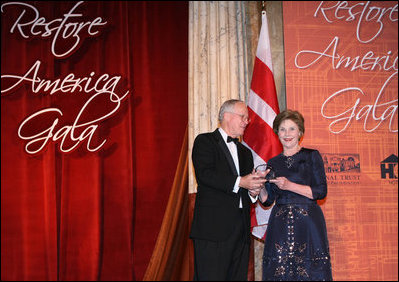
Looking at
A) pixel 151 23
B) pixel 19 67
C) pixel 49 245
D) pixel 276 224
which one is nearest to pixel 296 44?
pixel 151 23

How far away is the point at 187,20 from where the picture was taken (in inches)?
205

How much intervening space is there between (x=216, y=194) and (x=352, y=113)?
7.93 feet

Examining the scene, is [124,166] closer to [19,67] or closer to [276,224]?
[19,67]

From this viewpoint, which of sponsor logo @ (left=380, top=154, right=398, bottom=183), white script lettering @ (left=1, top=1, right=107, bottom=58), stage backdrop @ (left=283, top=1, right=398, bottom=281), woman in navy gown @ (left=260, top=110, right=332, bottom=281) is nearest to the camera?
woman in navy gown @ (left=260, top=110, right=332, bottom=281)

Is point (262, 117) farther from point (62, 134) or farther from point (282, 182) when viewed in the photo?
point (62, 134)

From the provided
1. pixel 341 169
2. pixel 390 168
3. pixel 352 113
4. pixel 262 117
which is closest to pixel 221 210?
pixel 262 117

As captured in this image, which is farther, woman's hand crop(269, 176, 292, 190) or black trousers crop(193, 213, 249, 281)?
woman's hand crop(269, 176, 292, 190)

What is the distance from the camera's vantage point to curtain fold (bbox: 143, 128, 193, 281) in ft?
15.7

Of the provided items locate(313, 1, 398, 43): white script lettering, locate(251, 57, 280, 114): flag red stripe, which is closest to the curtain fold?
locate(251, 57, 280, 114): flag red stripe

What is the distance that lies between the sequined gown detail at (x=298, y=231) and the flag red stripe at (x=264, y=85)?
3.70 feet

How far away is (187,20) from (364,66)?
2042 mm

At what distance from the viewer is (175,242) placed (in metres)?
4.87

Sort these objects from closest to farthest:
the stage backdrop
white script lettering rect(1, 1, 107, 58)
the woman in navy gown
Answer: the woman in navy gown
the stage backdrop
white script lettering rect(1, 1, 107, 58)

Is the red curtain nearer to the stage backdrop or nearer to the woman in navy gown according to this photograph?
the stage backdrop
